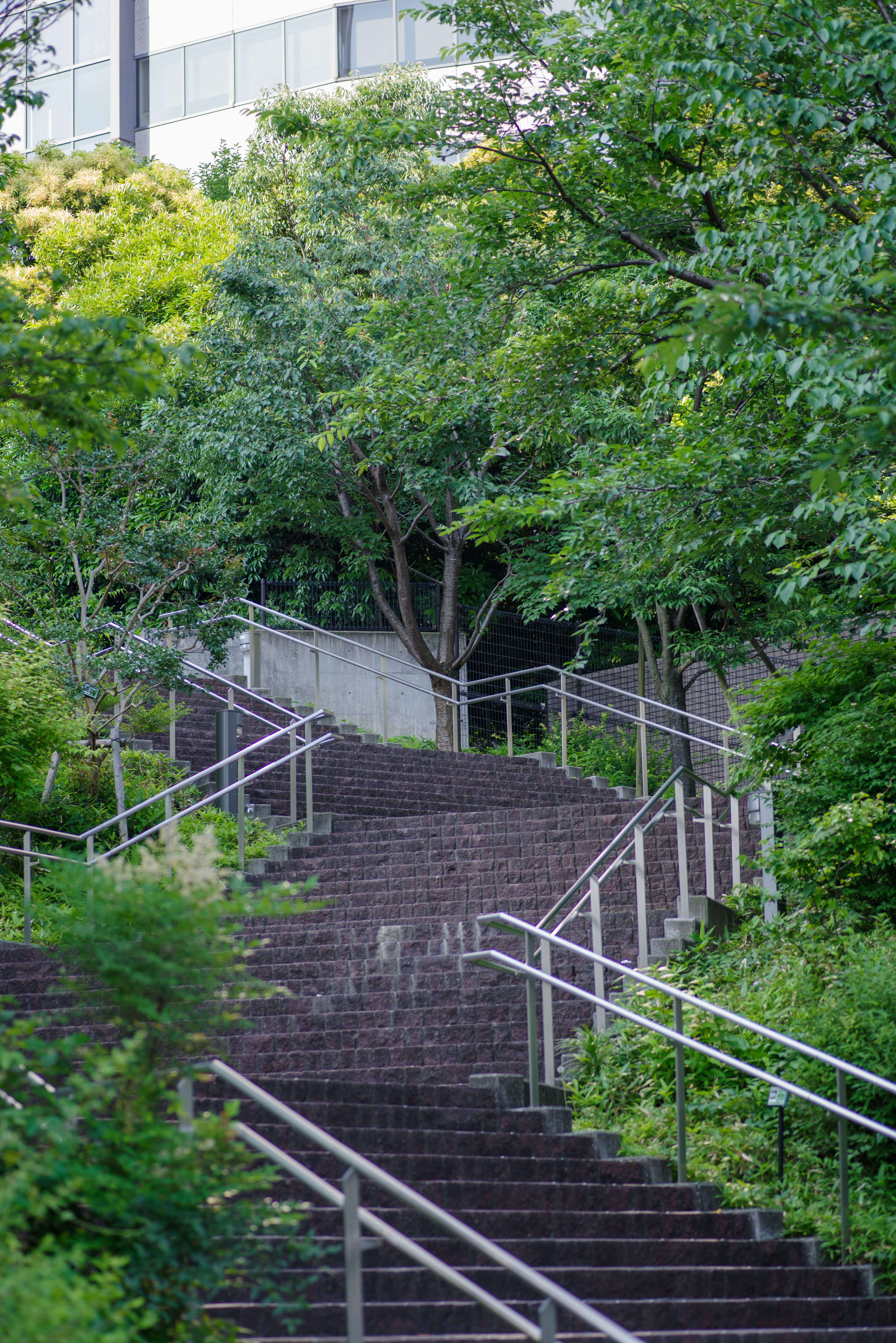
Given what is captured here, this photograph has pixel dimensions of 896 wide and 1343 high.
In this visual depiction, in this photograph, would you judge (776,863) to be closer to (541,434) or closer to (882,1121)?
(882,1121)

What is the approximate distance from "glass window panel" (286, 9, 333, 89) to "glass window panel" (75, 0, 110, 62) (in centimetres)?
532

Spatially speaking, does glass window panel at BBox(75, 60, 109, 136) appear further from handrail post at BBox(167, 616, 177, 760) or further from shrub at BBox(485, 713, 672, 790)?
handrail post at BBox(167, 616, 177, 760)

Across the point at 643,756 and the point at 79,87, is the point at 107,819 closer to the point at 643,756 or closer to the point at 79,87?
the point at 643,756

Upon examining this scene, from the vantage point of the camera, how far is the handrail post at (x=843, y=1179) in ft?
20.2

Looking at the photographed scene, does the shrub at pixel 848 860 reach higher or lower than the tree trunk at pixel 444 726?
lower

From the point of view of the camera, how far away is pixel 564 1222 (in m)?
5.99

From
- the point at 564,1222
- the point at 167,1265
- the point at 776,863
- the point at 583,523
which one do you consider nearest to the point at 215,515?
the point at 583,523

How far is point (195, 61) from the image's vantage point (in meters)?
29.6

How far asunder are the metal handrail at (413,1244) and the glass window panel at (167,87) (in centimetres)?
2921

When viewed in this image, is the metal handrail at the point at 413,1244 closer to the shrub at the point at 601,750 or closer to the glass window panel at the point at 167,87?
the shrub at the point at 601,750

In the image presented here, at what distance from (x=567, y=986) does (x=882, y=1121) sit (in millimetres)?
1807

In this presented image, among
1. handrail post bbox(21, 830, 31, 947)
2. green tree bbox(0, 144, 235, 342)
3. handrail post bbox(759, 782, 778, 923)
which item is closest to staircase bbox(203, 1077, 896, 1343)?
handrail post bbox(759, 782, 778, 923)

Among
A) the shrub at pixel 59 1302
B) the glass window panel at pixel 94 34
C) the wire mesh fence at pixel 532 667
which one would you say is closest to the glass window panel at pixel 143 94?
the glass window panel at pixel 94 34

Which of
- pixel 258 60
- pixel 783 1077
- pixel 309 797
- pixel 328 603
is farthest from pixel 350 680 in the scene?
pixel 258 60
